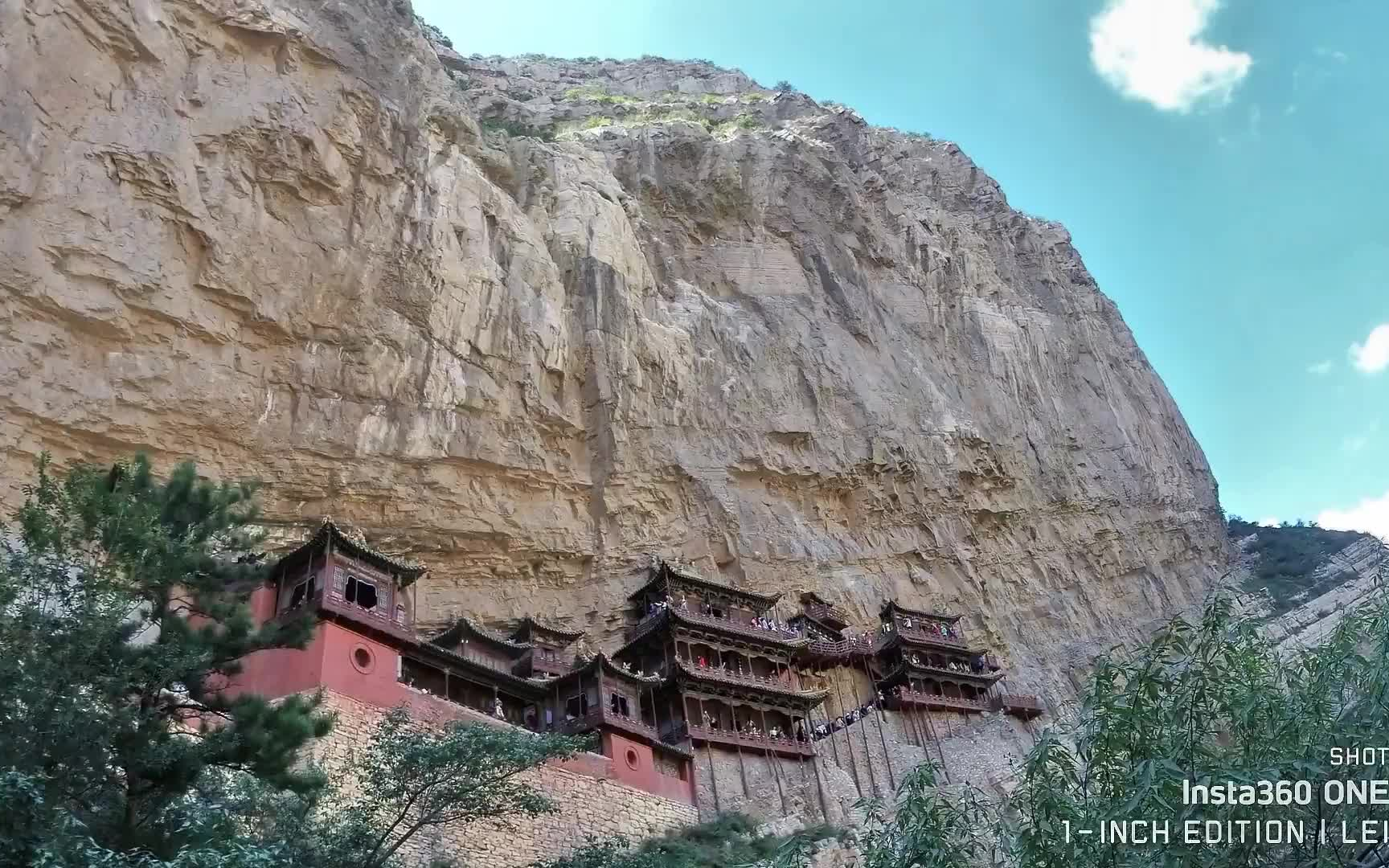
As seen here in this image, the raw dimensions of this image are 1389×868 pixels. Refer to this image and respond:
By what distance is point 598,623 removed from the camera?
95.0ft

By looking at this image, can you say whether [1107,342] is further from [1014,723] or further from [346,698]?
[346,698]

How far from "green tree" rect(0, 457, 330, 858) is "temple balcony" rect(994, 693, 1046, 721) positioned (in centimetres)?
2642

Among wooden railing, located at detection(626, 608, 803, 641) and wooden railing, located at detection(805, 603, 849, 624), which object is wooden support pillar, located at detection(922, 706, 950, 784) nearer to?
wooden railing, located at detection(805, 603, 849, 624)

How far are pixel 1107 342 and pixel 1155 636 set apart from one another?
4657cm

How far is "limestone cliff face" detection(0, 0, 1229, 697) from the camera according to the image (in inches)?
898

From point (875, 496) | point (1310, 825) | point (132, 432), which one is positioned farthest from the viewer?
point (875, 496)

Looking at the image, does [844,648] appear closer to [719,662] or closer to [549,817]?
[719,662]

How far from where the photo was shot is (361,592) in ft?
67.3

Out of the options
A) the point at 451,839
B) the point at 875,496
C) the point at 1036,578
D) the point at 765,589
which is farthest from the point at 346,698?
the point at 1036,578

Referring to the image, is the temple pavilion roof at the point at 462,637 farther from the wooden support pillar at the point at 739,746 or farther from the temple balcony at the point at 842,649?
the temple balcony at the point at 842,649

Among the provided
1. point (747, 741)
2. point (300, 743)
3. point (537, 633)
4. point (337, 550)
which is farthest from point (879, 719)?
point (300, 743)

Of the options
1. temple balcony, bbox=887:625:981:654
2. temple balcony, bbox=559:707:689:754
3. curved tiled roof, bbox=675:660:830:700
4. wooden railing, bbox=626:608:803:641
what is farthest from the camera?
temple balcony, bbox=887:625:981:654

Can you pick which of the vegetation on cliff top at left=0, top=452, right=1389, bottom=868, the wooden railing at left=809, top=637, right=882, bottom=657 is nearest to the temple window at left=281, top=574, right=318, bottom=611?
the vegetation on cliff top at left=0, top=452, right=1389, bottom=868

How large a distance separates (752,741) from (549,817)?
338 inches
